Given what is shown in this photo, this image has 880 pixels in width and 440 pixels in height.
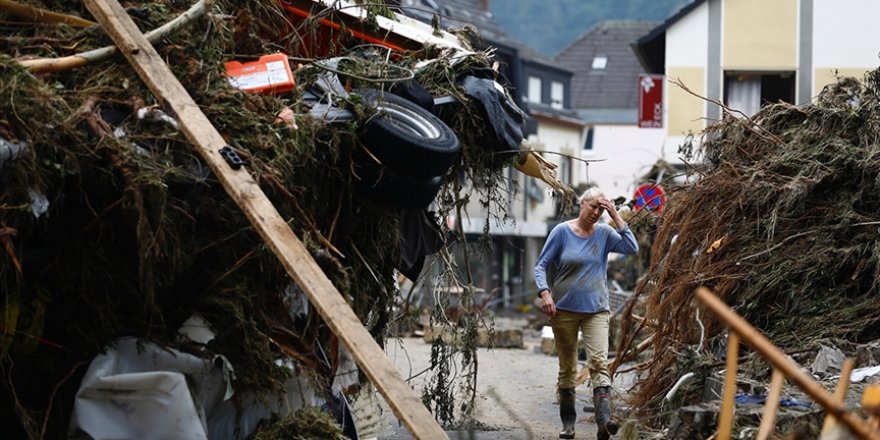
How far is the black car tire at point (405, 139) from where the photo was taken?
721 centimetres

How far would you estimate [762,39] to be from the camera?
36.5 meters

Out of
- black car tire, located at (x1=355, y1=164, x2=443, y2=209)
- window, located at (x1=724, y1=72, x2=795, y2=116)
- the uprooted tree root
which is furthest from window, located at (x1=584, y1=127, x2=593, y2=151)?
black car tire, located at (x1=355, y1=164, x2=443, y2=209)

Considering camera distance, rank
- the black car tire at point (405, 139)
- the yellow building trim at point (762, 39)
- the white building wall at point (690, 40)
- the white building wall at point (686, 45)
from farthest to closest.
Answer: the white building wall at point (690, 40) < the white building wall at point (686, 45) < the yellow building trim at point (762, 39) < the black car tire at point (405, 139)

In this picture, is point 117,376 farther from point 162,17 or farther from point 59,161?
point 162,17

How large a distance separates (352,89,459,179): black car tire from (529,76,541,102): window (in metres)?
48.7

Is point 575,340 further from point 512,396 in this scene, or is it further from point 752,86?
point 752,86

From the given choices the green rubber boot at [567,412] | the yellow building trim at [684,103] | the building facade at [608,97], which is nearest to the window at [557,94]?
the building facade at [608,97]

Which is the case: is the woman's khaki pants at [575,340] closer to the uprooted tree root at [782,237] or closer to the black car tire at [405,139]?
the uprooted tree root at [782,237]

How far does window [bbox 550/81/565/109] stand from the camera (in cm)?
5753

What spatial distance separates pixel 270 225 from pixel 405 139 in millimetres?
1421

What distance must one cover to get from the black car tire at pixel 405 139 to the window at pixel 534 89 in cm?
4869

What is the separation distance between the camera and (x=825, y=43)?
35969 millimetres

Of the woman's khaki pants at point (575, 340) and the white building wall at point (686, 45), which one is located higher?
the white building wall at point (686, 45)

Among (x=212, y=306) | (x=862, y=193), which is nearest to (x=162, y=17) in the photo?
(x=212, y=306)
